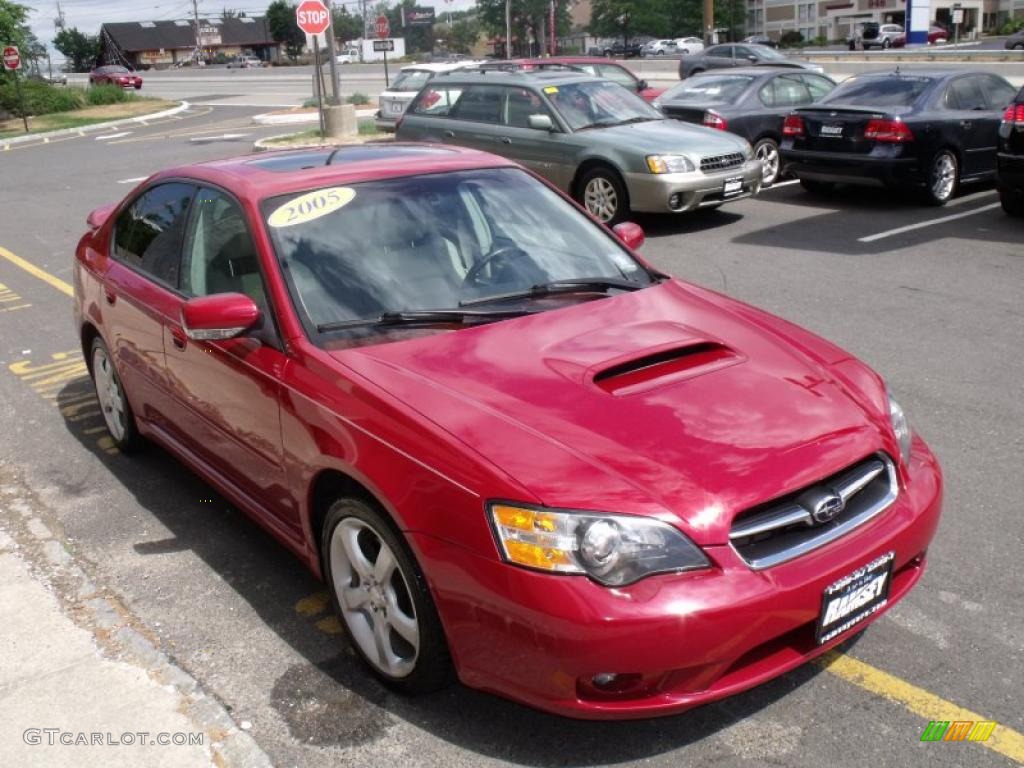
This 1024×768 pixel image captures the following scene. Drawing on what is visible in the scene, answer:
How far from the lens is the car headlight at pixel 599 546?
2.82 meters

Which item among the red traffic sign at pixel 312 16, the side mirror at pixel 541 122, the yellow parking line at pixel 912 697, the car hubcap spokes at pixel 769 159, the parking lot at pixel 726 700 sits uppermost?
the red traffic sign at pixel 312 16

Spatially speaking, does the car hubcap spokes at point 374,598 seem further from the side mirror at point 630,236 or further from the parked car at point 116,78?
the parked car at point 116,78

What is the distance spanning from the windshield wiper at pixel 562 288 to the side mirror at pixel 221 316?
767 millimetres

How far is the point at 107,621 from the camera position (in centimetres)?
397

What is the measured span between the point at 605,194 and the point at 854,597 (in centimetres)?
909

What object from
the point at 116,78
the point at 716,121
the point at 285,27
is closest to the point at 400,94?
the point at 716,121

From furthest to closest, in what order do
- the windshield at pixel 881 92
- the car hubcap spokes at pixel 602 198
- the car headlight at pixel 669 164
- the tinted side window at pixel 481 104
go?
the tinted side window at pixel 481 104
the windshield at pixel 881 92
the car hubcap spokes at pixel 602 198
the car headlight at pixel 669 164

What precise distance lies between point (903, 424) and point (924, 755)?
1098 millimetres

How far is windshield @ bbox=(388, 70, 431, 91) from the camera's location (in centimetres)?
2247

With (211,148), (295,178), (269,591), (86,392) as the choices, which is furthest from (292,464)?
(211,148)

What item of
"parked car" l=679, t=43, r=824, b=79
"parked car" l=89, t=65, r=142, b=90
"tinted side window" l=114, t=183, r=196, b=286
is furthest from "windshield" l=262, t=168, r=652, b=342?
"parked car" l=89, t=65, r=142, b=90

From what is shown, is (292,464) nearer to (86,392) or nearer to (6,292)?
(86,392)

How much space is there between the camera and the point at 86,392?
6.96 meters

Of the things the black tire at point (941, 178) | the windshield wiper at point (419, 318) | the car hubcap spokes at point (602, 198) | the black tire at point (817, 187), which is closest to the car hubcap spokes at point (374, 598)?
the windshield wiper at point (419, 318)
